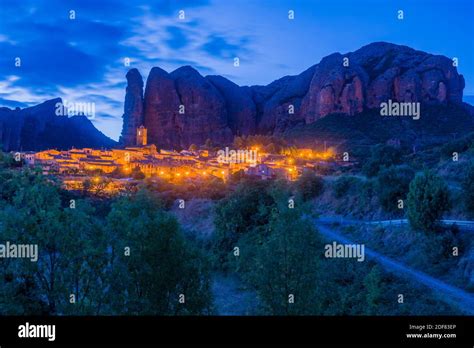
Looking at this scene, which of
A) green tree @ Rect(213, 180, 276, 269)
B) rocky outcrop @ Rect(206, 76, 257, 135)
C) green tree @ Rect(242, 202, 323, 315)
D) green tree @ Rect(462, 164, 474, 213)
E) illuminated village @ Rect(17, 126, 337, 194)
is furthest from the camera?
rocky outcrop @ Rect(206, 76, 257, 135)

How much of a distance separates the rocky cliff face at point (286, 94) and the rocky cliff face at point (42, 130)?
2070cm

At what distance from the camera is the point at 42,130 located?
105 ft

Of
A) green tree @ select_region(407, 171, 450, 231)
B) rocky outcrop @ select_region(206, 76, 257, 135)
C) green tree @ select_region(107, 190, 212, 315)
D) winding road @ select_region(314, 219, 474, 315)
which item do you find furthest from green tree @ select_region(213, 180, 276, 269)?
rocky outcrop @ select_region(206, 76, 257, 135)

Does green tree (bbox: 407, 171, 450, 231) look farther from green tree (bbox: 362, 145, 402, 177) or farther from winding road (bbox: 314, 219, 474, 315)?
green tree (bbox: 362, 145, 402, 177)

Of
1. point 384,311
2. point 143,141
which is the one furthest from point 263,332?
point 143,141

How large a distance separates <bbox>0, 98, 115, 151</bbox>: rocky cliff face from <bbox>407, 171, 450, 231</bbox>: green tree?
70.1 feet

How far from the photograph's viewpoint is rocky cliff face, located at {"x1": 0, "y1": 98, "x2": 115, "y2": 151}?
29.9 metres

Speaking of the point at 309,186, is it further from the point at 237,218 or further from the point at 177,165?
the point at 177,165

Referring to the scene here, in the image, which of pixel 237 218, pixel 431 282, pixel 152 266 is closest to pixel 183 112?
pixel 237 218

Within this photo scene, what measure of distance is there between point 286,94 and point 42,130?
50471mm

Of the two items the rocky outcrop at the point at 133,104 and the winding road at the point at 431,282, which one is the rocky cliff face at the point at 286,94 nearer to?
the rocky outcrop at the point at 133,104

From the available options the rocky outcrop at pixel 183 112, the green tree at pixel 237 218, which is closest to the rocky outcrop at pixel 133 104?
the rocky outcrop at pixel 183 112

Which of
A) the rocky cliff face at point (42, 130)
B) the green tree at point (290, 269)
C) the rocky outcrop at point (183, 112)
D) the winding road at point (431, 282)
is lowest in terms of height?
the winding road at point (431, 282)

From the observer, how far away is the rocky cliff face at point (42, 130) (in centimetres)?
2992
